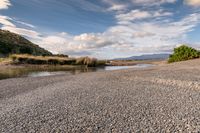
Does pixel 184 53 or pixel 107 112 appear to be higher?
pixel 184 53

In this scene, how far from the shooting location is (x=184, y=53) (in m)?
51.5

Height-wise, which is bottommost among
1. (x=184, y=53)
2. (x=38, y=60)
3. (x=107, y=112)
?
(x=107, y=112)

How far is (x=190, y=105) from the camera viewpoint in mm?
12992

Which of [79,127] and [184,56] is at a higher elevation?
[184,56]

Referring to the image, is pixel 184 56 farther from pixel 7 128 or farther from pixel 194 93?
pixel 7 128

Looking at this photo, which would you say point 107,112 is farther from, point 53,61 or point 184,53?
point 53,61

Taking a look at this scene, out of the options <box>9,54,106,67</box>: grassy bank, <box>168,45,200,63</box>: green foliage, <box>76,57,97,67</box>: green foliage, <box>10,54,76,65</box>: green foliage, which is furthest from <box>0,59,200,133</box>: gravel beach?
<box>76,57,97,67</box>: green foliage

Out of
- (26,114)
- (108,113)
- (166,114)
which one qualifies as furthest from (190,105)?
(26,114)

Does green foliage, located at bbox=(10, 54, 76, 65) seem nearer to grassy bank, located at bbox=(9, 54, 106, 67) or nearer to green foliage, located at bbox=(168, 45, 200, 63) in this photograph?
grassy bank, located at bbox=(9, 54, 106, 67)

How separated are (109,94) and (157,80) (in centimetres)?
766

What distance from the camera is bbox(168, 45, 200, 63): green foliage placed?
50.3 metres

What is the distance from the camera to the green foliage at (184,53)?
165ft

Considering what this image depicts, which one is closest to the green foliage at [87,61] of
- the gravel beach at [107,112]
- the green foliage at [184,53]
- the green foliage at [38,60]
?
the green foliage at [38,60]

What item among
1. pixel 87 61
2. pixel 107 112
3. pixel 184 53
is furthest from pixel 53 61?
pixel 107 112
